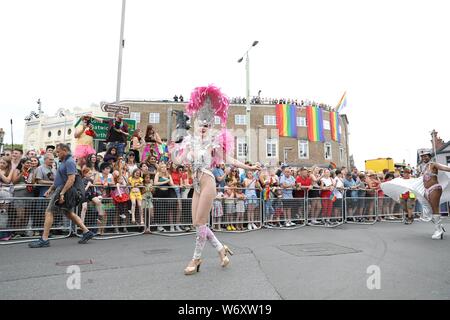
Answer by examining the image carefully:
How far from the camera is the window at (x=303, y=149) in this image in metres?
44.7

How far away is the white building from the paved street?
43.3 meters

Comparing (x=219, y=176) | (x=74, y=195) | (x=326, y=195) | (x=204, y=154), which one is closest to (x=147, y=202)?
(x=74, y=195)

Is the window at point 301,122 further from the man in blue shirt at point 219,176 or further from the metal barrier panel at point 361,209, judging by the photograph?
the man in blue shirt at point 219,176

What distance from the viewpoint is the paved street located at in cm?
340

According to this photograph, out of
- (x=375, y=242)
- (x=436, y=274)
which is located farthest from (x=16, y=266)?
(x=375, y=242)

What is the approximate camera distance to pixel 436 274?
14.0ft

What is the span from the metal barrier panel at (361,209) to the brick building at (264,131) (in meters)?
28.4

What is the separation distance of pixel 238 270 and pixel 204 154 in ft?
5.43

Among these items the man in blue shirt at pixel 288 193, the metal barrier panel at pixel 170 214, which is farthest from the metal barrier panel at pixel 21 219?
the man in blue shirt at pixel 288 193

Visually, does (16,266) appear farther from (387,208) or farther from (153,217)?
(387,208)

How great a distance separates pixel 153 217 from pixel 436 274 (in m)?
6.11

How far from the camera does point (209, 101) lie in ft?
16.3

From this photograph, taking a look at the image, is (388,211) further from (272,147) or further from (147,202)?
(272,147)

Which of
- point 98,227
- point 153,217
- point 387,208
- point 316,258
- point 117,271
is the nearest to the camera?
point 117,271
